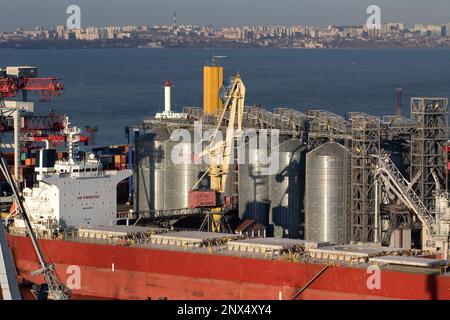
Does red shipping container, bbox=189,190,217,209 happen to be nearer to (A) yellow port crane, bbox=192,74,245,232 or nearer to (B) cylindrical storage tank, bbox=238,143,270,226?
(A) yellow port crane, bbox=192,74,245,232

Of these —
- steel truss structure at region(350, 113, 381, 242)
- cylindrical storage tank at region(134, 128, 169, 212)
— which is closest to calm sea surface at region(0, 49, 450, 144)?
cylindrical storage tank at region(134, 128, 169, 212)

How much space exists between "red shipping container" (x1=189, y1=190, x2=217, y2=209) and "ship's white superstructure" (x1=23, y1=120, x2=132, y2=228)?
254 centimetres

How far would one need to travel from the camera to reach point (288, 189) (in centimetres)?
4553

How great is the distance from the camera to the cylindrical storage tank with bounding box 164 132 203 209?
49.0 m

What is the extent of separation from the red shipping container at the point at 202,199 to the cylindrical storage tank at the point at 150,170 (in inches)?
210

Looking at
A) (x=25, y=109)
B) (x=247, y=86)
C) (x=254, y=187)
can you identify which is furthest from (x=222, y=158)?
(x=247, y=86)

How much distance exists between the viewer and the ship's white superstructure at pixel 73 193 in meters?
43.2

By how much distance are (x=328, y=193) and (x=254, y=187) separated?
3.88 metres

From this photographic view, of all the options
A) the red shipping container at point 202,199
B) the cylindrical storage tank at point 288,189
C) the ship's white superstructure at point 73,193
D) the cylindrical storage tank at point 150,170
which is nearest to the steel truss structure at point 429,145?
the cylindrical storage tank at point 288,189

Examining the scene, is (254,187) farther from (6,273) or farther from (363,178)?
(6,273)

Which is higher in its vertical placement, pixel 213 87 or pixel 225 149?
pixel 213 87

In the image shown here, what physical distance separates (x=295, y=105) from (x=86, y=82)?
32.0m

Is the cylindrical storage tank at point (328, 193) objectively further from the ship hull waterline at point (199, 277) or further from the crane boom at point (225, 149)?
the ship hull waterline at point (199, 277)

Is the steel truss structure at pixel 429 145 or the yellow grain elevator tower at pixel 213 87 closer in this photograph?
the steel truss structure at pixel 429 145
